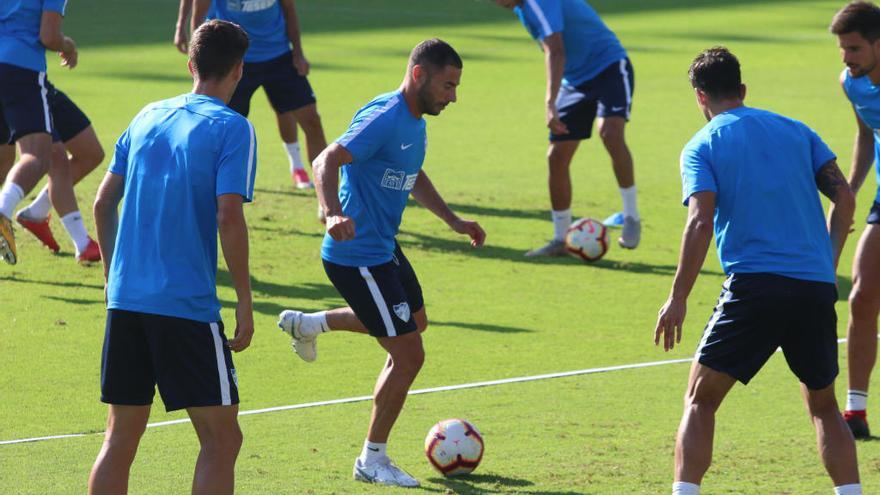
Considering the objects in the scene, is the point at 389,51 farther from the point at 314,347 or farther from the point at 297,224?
the point at 314,347

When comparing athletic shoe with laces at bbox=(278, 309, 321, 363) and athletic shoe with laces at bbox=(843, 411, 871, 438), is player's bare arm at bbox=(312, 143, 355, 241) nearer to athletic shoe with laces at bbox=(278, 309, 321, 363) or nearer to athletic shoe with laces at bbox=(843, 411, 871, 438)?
athletic shoe with laces at bbox=(278, 309, 321, 363)

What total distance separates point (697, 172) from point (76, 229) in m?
6.06

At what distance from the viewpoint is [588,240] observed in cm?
1155

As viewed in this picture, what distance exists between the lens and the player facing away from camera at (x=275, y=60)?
1212cm

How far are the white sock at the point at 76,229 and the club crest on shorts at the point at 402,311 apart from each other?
454cm

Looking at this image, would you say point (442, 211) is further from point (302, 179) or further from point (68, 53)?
Result: point (302, 179)

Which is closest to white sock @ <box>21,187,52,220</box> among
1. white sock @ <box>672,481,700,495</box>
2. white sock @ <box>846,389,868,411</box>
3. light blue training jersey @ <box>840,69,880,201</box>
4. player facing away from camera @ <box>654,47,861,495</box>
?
light blue training jersey @ <box>840,69,880,201</box>

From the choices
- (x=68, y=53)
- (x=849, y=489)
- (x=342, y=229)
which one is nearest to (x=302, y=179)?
(x=68, y=53)

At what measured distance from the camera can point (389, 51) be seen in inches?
931

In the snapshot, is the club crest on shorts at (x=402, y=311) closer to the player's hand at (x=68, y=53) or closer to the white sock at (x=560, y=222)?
the player's hand at (x=68, y=53)

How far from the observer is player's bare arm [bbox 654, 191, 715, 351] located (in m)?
5.79

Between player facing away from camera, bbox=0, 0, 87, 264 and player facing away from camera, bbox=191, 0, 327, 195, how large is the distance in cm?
198

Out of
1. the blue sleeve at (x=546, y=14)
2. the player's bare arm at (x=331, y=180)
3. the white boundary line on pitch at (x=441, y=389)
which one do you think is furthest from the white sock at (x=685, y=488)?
the blue sleeve at (x=546, y=14)

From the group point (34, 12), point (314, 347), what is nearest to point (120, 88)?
point (34, 12)
